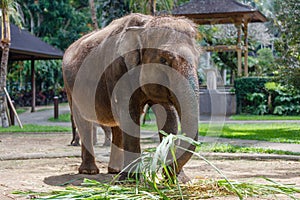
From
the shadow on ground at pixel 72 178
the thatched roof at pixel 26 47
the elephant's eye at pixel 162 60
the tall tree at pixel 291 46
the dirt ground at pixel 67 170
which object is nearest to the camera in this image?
the elephant's eye at pixel 162 60

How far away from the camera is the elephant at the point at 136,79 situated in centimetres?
523

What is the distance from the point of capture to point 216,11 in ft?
82.8

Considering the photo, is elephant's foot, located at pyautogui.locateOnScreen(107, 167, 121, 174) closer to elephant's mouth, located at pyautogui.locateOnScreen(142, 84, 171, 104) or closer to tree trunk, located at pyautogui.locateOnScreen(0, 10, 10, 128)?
elephant's mouth, located at pyautogui.locateOnScreen(142, 84, 171, 104)

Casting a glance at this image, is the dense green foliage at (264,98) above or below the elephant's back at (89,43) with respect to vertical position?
below

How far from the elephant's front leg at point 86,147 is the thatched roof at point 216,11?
706 inches

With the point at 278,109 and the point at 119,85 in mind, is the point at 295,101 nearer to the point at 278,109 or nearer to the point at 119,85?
the point at 278,109

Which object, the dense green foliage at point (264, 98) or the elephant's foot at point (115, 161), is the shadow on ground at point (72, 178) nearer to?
the elephant's foot at point (115, 161)

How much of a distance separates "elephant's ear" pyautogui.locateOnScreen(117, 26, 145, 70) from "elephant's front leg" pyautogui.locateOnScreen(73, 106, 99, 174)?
6.04 feet

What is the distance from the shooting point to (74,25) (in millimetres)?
39781

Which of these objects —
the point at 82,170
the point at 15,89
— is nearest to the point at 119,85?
the point at 82,170

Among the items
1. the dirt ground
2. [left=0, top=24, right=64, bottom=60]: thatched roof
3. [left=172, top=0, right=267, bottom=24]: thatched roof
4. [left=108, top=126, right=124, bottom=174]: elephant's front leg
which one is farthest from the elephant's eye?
[left=172, top=0, right=267, bottom=24]: thatched roof

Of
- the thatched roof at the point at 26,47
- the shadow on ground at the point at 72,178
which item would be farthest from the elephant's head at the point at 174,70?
the thatched roof at the point at 26,47

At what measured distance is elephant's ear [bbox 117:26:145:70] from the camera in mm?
5805

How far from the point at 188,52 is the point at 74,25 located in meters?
35.3
